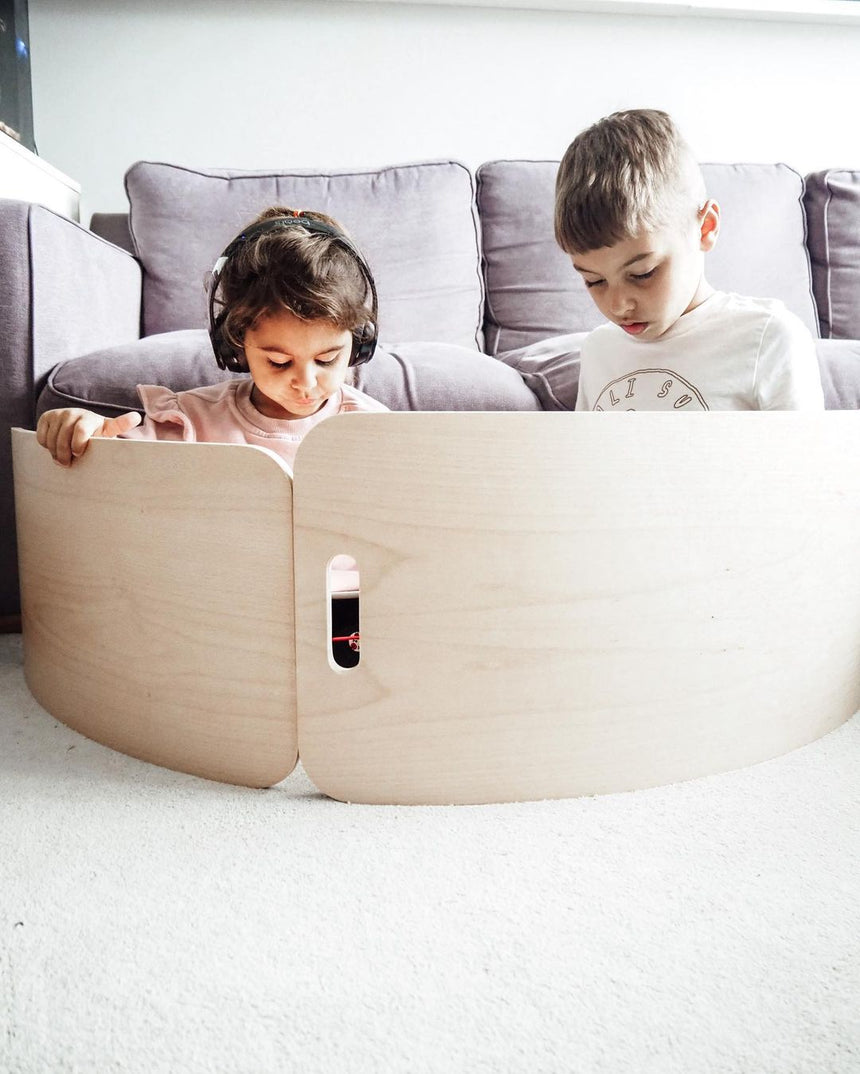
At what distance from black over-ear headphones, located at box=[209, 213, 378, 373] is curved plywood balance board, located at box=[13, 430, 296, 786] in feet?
0.87

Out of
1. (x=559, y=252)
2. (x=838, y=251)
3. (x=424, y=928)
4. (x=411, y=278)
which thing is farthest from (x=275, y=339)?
(x=838, y=251)

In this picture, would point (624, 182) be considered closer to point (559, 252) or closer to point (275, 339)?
point (275, 339)

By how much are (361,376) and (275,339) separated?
26 centimetres

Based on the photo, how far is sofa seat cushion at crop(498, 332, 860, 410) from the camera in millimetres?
1252

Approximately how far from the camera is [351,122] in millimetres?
1999

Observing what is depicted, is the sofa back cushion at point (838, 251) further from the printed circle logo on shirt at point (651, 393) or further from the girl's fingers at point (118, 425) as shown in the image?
the girl's fingers at point (118, 425)

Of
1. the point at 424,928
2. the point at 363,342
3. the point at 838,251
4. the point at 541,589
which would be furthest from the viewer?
the point at 838,251

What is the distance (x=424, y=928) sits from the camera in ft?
1.78

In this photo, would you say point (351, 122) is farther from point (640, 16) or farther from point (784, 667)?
point (784, 667)

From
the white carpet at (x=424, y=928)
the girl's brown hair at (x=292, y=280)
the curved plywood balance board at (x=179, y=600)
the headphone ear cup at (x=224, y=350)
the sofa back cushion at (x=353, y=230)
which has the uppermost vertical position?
the sofa back cushion at (x=353, y=230)

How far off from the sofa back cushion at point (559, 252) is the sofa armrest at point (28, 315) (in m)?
0.86

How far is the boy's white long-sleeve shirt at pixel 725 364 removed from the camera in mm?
945

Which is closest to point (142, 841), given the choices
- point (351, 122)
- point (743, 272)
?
point (743, 272)

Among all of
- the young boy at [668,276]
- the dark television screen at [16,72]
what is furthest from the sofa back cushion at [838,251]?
the dark television screen at [16,72]
